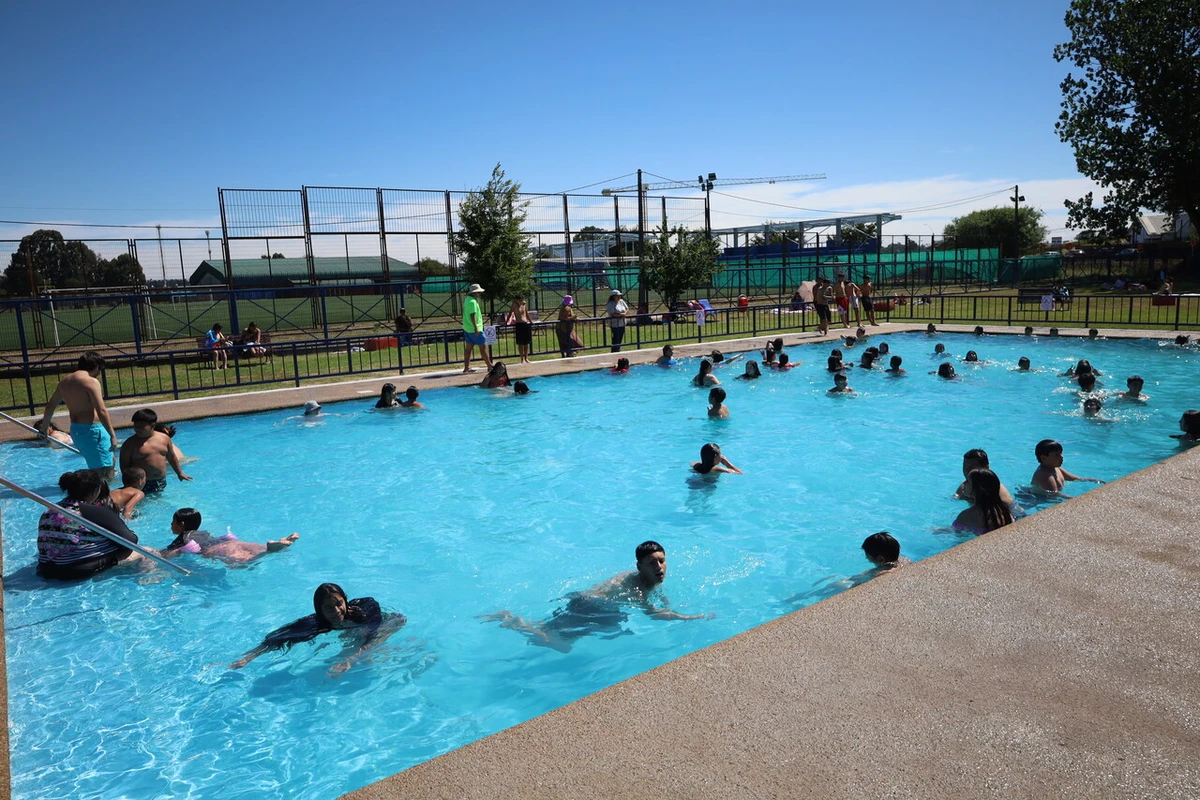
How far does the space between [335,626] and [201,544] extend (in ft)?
9.76

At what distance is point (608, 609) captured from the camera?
652 centimetres

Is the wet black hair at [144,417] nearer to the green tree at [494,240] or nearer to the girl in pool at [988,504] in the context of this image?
the girl in pool at [988,504]

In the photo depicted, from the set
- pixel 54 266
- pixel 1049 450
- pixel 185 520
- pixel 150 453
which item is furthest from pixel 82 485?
pixel 54 266

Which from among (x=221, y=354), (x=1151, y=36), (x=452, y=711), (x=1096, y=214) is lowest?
(x=452, y=711)

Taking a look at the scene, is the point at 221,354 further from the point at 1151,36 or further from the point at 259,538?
the point at 1151,36

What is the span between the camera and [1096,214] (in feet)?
149

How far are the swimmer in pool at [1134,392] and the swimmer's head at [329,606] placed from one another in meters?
13.1

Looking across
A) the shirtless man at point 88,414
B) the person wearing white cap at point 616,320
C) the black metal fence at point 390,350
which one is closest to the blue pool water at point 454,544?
the shirtless man at point 88,414

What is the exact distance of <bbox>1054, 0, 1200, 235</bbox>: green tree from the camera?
132 feet

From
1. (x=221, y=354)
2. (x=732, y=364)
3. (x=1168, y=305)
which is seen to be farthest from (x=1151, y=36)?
(x=221, y=354)

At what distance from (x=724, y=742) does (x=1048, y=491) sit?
6828 millimetres

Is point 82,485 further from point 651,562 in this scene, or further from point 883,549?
point 883,549

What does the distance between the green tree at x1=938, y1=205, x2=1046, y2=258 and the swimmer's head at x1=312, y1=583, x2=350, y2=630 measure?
9156cm

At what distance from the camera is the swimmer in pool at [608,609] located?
6352mm
